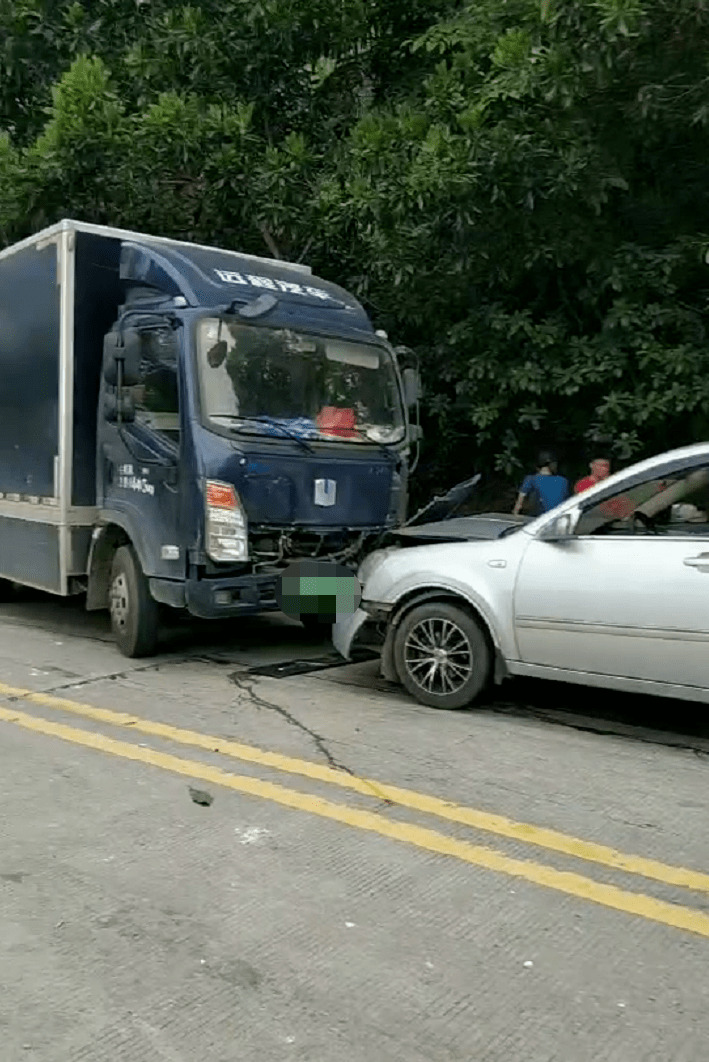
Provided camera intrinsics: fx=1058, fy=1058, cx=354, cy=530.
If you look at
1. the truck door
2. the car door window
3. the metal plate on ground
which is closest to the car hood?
the car door window

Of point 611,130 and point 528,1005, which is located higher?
point 611,130

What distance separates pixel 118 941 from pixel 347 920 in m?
0.76

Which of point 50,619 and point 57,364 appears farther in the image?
point 50,619

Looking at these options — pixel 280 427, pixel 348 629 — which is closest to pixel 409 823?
pixel 348 629

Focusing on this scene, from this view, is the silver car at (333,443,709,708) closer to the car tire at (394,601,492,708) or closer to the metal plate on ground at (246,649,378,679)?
the car tire at (394,601,492,708)

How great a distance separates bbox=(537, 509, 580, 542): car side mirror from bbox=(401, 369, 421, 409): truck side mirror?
2845mm

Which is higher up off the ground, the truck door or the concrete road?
the truck door

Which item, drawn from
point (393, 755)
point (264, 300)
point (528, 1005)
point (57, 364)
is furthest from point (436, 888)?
point (57, 364)

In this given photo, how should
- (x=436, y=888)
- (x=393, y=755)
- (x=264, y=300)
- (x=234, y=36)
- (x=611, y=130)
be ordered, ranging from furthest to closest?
(x=234, y=36), (x=611, y=130), (x=264, y=300), (x=393, y=755), (x=436, y=888)

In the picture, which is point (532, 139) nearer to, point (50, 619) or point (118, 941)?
point (50, 619)

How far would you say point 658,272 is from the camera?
951 cm

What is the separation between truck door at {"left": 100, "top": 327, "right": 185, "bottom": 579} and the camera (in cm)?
727

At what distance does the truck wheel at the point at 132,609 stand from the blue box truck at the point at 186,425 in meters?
0.01

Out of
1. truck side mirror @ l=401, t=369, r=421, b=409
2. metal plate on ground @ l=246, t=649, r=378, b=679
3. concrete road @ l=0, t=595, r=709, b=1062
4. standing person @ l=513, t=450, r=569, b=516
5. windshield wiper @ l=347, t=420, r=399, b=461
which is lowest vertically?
concrete road @ l=0, t=595, r=709, b=1062
